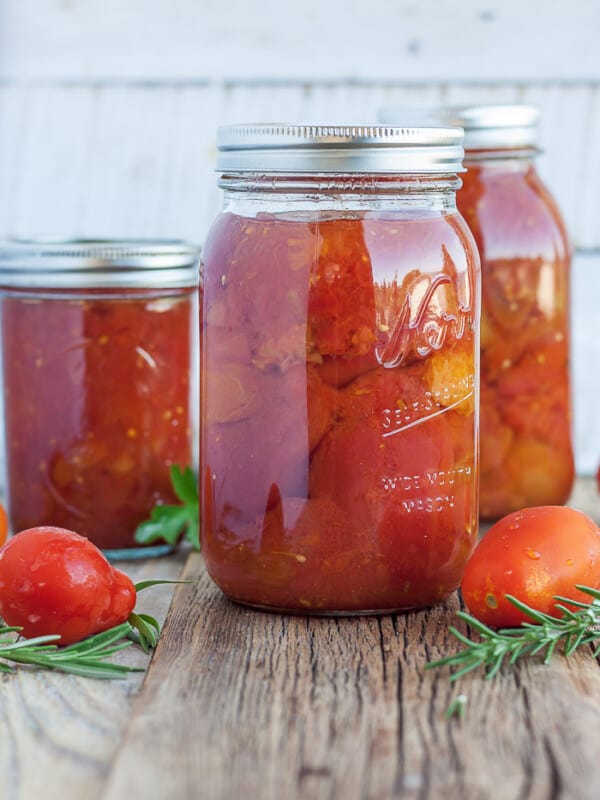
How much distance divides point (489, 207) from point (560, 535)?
56 cm

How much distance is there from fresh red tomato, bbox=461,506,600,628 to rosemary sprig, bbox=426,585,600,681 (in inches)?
0.6

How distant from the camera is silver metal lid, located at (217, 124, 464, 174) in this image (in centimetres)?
115

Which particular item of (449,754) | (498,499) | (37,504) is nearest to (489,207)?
(498,499)

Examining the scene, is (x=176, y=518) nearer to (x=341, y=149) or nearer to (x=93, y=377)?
(x=93, y=377)

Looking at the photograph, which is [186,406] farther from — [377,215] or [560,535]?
[560,535]

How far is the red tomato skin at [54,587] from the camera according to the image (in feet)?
3.65

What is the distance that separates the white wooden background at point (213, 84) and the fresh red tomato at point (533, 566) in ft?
3.19

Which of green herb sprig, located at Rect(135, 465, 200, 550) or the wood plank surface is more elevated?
green herb sprig, located at Rect(135, 465, 200, 550)

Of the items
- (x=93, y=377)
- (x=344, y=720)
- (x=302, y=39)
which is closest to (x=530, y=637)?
(x=344, y=720)

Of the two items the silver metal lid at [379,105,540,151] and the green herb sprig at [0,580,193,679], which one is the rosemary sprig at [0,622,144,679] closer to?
the green herb sprig at [0,580,193,679]

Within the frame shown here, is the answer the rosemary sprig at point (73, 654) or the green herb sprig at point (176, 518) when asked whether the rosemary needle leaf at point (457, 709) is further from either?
the green herb sprig at point (176, 518)

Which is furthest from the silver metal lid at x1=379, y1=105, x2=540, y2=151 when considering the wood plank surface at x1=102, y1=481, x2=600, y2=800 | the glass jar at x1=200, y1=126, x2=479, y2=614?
the wood plank surface at x1=102, y1=481, x2=600, y2=800

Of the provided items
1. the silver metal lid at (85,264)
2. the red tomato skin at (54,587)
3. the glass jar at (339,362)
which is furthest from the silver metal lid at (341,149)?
the red tomato skin at (54,587)

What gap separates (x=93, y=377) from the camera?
57.9 inches
